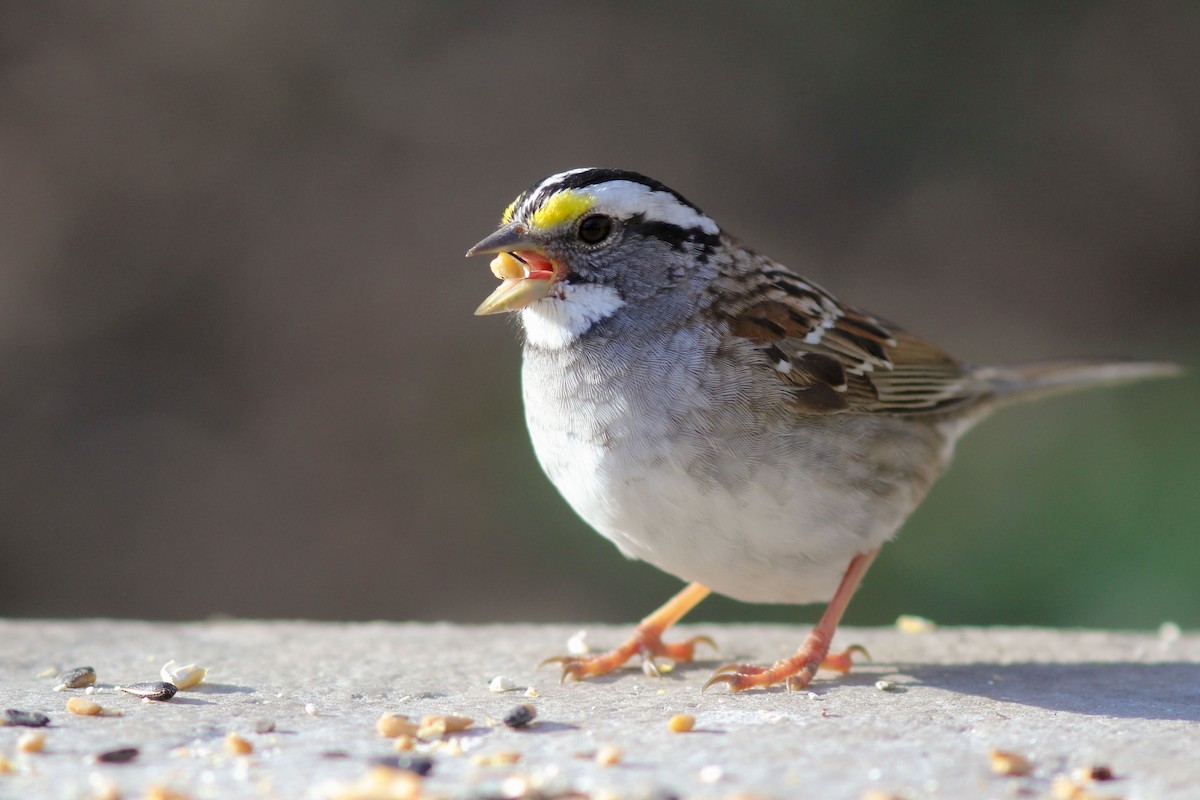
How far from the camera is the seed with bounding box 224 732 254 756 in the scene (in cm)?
301

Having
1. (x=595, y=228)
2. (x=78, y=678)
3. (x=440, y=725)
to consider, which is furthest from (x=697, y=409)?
(x=78, y=678)

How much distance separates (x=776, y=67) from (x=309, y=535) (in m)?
4.18

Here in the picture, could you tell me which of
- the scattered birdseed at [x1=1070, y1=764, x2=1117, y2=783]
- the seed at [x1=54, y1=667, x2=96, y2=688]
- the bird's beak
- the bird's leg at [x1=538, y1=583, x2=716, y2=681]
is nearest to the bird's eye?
the bird's beak

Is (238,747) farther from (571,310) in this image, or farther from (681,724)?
(571,310)

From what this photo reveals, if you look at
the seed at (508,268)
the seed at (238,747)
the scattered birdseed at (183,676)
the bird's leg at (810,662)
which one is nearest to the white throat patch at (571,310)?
the seed at (508,268)

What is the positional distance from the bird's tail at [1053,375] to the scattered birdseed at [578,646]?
1737 mm

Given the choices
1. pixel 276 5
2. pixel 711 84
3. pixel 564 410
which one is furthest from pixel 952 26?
pixel 564 410

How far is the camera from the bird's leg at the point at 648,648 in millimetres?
4180

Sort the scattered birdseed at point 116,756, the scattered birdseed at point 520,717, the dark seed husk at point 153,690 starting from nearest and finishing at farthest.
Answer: the scattered birdseed at point 116,756, the scattered birdseed at point 520,717, the dark seed husk at point 153,690

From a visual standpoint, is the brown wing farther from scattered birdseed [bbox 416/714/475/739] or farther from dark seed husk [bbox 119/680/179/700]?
dark seed husk [bbox 119/680/179/700]

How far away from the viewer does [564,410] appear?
155 inches

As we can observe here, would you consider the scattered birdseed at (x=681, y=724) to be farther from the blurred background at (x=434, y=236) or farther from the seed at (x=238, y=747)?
the blurred background at (x=434, y=236)

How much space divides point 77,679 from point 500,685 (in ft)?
3.88

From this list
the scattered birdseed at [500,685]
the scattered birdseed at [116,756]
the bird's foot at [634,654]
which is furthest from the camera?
the bird's foot at [634,654]
